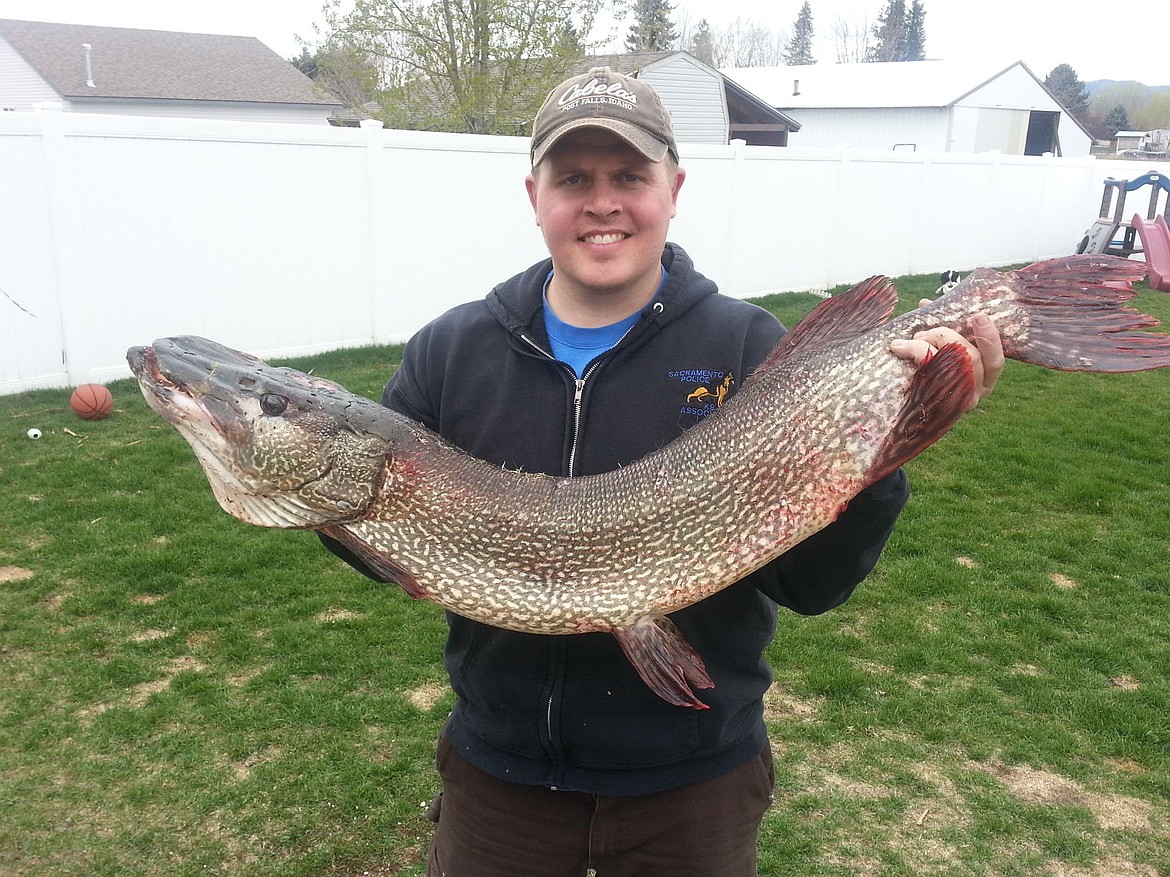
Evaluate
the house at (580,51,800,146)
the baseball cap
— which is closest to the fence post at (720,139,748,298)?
the house at (580,51,800,146)

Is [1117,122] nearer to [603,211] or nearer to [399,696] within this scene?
[399,696]

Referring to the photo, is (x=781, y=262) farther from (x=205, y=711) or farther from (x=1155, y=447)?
(x=205, y=711)

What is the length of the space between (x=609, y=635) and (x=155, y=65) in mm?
32690

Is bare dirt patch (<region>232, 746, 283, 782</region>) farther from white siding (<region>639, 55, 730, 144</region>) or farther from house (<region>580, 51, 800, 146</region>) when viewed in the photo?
white siding (<region>639, 55, 730, 144</region>)

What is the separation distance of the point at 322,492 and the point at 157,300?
8.41 metres

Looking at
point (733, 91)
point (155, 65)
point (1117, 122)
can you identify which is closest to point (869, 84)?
point (733, 91)

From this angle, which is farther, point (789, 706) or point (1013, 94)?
point (1013, 94)

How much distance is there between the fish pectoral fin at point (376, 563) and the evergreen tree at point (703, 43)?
65.4 m

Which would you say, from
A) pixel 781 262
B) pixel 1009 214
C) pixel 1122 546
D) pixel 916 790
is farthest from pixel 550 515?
pixel 1009 214

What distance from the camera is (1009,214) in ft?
66.8

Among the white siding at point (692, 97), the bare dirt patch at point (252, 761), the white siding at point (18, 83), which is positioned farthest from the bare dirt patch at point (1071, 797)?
the white siding at point (18, 83)

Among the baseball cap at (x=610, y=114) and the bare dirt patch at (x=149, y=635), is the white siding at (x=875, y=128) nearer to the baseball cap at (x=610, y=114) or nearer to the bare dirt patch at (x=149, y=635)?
the bare dirt patch at (x=149, y=635)

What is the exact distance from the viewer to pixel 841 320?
7.52 ft

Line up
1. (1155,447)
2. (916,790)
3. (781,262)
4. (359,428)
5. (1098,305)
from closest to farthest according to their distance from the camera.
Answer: (1098,305) → (359,428) → (916,790) → (1155,447) → (781,262)
